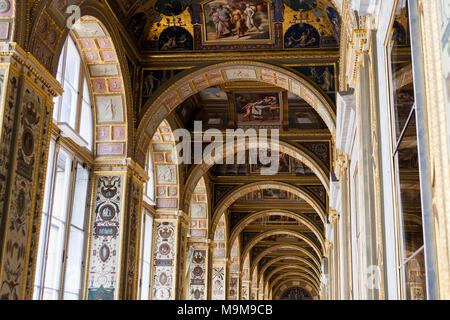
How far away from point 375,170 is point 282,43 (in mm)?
7747

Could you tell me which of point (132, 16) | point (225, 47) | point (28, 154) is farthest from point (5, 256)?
point (225, 47)

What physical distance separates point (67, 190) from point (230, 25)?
16.3 feet

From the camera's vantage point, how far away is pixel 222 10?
11984 millimetres

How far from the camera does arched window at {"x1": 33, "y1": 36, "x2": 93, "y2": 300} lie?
10102 mm

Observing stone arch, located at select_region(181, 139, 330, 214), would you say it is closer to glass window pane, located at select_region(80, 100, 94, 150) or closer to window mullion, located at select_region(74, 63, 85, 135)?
glass window pane, located at select_region(80, 100, 94, 150)

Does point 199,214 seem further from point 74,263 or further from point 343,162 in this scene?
point 343,162

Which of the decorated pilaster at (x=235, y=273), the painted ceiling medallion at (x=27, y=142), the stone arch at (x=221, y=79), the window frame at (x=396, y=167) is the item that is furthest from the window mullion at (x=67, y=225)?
the decorated pilaster at (x=235, y=273)

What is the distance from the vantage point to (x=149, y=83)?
1272 cm

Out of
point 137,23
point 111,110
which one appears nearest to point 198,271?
point 111,110

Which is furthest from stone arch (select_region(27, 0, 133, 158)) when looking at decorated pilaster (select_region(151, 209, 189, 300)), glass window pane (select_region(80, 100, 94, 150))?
decorated pilaster (select_region(151, 209, 189, 300))

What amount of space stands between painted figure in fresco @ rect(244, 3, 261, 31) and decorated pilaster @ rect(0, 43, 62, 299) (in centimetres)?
560

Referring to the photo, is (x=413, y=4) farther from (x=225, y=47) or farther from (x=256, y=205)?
(x=256, y=205)

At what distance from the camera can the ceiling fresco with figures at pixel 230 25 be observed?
11.8m

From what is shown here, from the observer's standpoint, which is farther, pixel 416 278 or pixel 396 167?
pixel 396 167
